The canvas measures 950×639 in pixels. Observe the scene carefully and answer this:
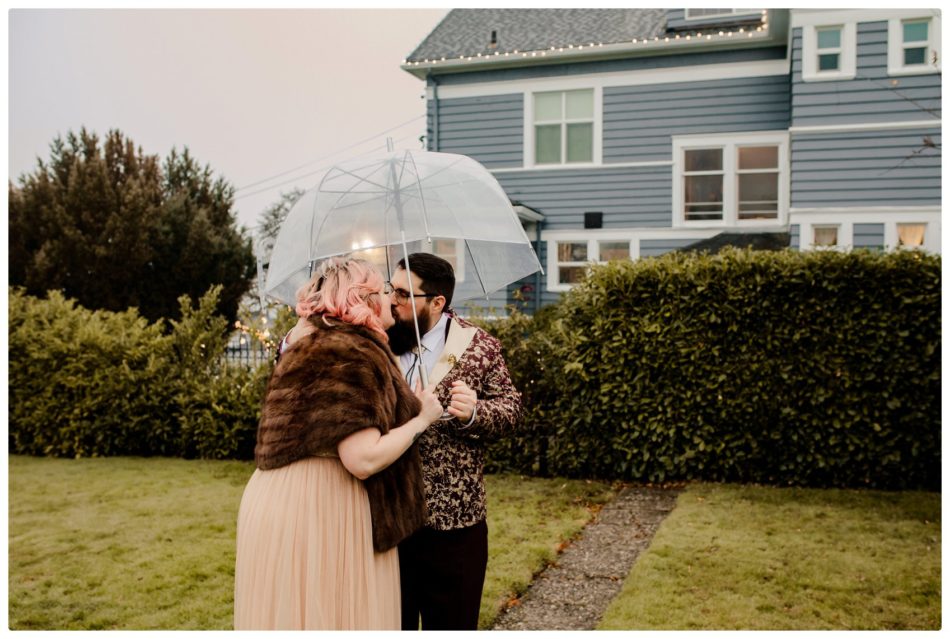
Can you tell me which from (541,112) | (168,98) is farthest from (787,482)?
(168,98)

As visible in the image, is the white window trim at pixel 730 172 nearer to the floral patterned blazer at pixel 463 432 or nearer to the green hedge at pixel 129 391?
the green hedge at pixel 129 391

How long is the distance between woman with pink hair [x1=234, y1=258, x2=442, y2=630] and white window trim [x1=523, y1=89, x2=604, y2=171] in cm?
1493

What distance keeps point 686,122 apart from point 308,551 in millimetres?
15550

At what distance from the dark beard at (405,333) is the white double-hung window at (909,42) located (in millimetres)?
13771

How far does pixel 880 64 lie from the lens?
1409cm

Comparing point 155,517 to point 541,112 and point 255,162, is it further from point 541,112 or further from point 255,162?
point 255,162

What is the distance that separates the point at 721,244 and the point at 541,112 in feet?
16.8

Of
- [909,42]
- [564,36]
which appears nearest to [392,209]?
[909,42]

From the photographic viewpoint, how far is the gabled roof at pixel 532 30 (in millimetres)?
17078

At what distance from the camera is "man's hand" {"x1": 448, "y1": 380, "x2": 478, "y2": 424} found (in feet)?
10.1

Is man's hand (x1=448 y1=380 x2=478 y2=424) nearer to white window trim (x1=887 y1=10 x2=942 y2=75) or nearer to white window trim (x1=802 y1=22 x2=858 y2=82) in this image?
white window trim (x1=802 y1=22 x2=858 y2=82)

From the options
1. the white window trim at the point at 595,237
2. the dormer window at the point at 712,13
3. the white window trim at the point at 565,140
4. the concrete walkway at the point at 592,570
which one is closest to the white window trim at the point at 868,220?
the white window trim at the point at 595,237

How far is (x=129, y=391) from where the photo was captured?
1053 cm

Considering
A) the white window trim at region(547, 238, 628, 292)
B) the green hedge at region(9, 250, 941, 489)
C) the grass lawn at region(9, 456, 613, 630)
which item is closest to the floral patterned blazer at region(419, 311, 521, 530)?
the grass lawn at region(9, 456, 613, 630)
